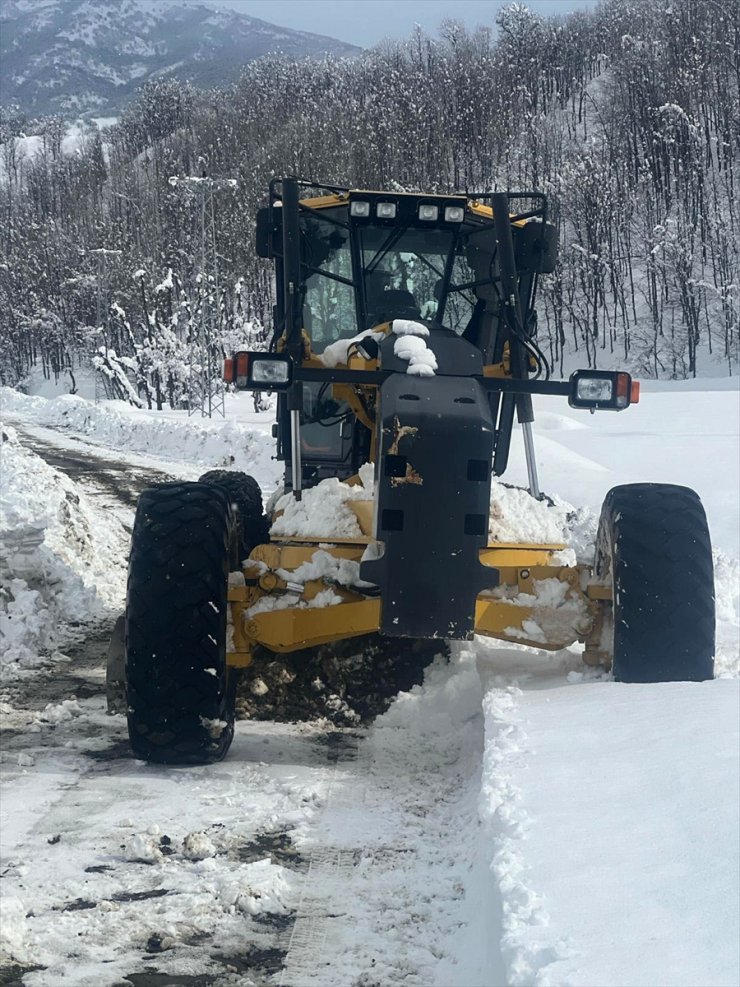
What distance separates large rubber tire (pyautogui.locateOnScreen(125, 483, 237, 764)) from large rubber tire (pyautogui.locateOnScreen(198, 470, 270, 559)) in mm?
828

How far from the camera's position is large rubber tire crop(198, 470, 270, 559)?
5.72 m

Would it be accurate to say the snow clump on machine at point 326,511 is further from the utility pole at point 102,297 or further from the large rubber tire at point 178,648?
the utility pole at point 102,297

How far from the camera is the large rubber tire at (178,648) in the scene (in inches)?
174

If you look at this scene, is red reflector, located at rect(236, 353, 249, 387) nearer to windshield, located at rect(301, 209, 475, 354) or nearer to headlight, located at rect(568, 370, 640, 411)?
windshield, located at rect(301, 209, 475, 354)

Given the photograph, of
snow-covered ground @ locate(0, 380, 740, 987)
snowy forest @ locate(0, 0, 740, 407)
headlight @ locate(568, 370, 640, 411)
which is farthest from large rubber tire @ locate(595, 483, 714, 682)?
snowy forest @ locate(0, 0, 740, 407)

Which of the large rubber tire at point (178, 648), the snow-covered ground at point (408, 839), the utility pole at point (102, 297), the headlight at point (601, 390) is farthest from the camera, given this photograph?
the utility pole at point (102, 297)

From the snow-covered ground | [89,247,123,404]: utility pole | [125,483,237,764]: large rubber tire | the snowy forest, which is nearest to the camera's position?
the snow-covered ground

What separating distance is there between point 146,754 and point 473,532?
1.63m

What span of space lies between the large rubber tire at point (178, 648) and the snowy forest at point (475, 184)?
2789 cm

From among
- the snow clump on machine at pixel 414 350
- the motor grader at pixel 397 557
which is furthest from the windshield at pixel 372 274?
the snow clump on machine at pixel 414 350

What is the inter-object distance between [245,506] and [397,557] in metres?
2.77

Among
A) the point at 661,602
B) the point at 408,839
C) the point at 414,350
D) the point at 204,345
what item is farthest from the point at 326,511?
the point at 204,345

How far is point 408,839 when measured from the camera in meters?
3.70

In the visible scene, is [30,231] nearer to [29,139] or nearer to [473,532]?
[29,139]
